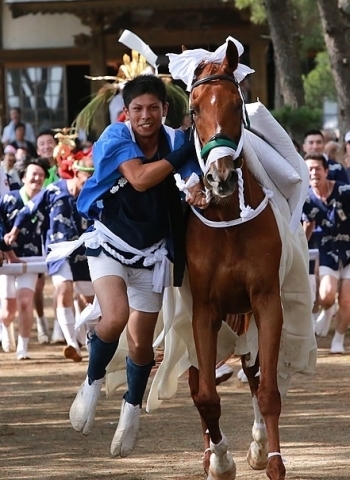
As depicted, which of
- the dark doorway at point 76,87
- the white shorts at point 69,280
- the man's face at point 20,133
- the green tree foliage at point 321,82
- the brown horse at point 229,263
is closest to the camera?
the brown horse at point 229,263

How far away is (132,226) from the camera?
674 centimetres

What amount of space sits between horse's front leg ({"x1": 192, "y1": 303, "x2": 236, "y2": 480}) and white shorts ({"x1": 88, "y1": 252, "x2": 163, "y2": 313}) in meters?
0.31

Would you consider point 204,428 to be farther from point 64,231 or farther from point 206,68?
point 64,231

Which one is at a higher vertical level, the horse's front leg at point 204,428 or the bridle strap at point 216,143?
the bridle strap at point 216,143

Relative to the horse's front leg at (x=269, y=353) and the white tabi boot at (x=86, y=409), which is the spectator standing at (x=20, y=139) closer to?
the white tabi boot at (x=86, y=409)

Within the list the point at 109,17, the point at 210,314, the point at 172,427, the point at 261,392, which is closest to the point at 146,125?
the point at 210,314

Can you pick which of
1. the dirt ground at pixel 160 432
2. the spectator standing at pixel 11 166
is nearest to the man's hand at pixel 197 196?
the dirt ground at pixel 160 432

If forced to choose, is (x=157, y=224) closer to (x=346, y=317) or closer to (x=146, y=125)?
(x=146, y=125)

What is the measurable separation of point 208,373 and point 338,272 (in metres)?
5.93

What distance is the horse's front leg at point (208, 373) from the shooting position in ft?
21.8

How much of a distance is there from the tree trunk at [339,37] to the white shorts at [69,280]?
589 cm

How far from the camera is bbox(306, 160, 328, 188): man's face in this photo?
12000mm

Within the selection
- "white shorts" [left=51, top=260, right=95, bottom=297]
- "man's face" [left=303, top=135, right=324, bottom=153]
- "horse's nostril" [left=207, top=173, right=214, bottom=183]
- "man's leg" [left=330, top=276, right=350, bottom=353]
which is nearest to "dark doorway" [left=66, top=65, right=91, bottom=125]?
"man's face" [left=303, top=135, right=324, bottom=153]

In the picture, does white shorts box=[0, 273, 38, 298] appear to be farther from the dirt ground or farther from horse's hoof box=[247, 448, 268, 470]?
horse's hoof box=[247, 448, 268, 470]
